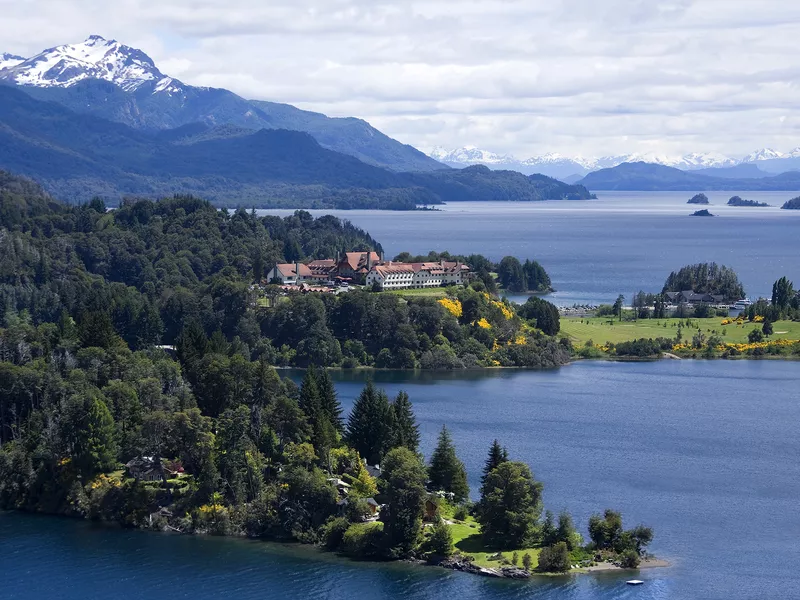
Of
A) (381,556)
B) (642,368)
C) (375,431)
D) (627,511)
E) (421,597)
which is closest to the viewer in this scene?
(421,597)

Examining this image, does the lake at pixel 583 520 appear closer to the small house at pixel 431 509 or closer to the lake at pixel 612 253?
the small house at pixel 431 509

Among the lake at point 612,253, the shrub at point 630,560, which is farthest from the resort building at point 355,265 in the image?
the shrub at point 630,560

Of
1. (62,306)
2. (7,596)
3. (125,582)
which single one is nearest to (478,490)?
(125,582)

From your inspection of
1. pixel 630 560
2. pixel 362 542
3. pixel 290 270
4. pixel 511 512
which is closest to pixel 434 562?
pixel 362 542

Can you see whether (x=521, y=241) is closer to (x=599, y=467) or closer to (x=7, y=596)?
(x=599, y=467)

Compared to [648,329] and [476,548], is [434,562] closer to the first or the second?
[476,548]
